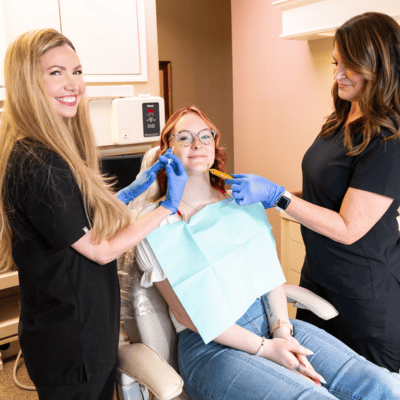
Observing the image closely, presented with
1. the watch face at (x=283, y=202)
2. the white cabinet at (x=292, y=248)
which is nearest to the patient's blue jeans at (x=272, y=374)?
the watch face at (x=283, y=202)

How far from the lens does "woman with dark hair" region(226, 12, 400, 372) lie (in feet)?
4.41

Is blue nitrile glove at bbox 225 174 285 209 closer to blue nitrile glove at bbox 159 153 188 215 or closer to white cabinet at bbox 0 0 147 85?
blue nitrile glove at bbox 159 153 188 215

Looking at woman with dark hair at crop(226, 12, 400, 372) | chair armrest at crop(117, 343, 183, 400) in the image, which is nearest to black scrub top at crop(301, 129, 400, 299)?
woman with dark hair at crop(226, 12, 400, 372)

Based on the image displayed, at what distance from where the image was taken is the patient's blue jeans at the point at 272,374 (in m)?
1.19

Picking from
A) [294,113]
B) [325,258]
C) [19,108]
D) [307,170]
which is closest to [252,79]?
[294,113]

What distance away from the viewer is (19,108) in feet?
3.54

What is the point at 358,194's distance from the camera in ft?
4.50

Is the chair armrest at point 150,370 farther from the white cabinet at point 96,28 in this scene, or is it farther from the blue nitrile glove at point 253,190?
the white cabinet at point 96,28

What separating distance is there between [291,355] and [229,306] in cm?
23

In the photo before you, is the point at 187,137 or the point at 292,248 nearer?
the point at 187,137

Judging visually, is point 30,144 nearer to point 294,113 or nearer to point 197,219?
point 197,219

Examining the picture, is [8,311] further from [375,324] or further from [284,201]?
[375,324]

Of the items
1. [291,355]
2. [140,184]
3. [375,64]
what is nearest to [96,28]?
[140,184]

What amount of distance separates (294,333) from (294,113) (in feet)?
5.64
